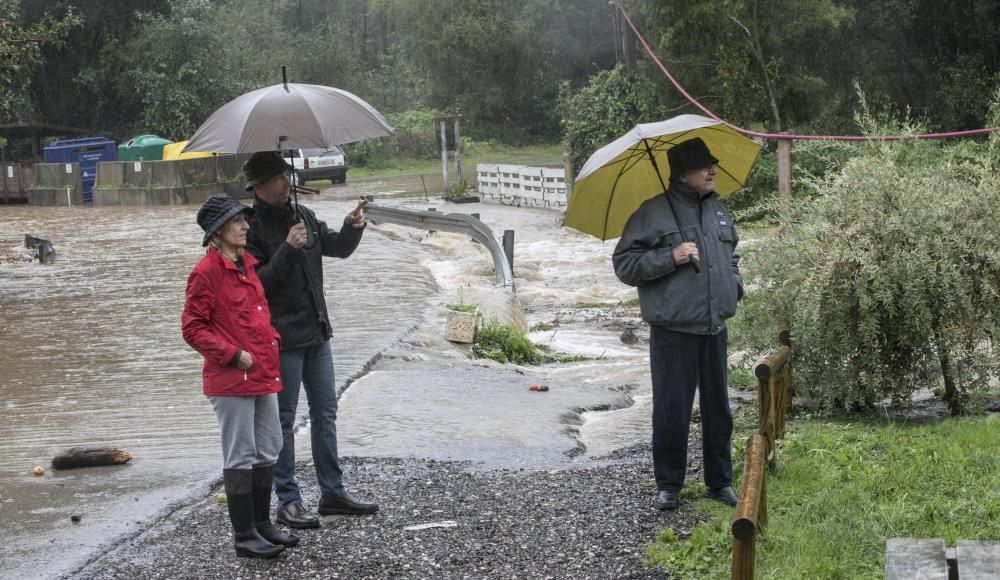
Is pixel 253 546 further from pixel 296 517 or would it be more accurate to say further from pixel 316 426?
pixel 316 426

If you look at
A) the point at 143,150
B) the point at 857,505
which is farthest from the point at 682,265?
the point at 143,150

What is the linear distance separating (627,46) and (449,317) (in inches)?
721

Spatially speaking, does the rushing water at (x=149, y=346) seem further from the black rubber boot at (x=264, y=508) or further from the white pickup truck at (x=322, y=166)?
the white pickup truck at (x=322, y=166)

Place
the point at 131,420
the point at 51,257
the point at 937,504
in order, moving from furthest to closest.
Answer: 1. the point at 51,257
2. the point at 131,420
3. the point at 937,504

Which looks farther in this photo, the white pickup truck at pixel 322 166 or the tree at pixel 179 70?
the tree at pixel 179 70

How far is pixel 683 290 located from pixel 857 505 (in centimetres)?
133

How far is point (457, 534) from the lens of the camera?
6023 millimetres

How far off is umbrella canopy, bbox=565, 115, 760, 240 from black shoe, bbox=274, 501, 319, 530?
2.11m

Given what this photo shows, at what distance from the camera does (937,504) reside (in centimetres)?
564

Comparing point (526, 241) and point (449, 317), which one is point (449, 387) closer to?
point (449, 317)

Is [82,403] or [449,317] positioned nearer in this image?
[82,403]

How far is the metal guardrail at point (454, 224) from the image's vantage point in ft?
55.1

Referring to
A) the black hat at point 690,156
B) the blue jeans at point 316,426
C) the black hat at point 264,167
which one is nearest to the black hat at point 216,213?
the black hat at point 264,167

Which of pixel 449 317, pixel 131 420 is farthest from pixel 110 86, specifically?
pixel 131 420
